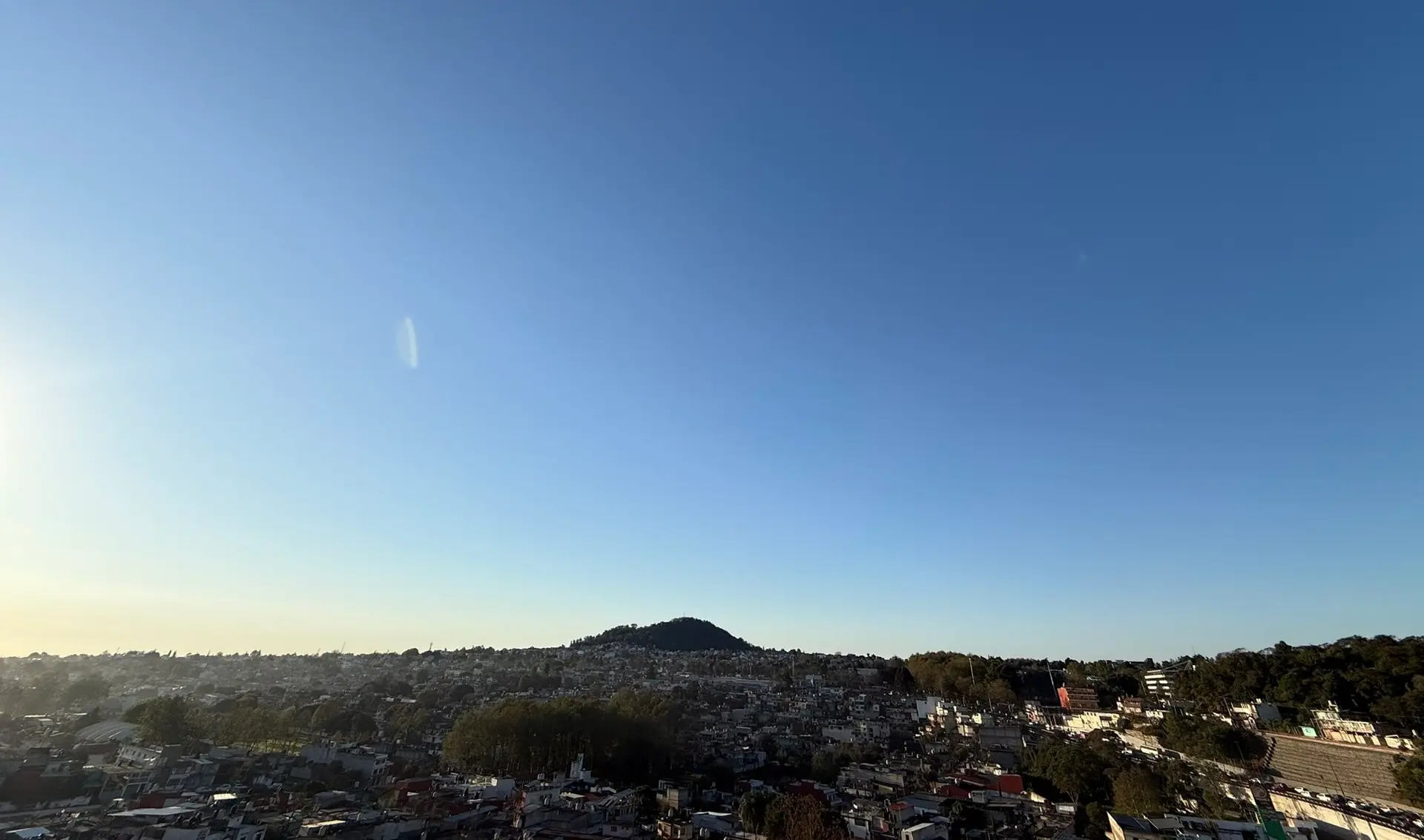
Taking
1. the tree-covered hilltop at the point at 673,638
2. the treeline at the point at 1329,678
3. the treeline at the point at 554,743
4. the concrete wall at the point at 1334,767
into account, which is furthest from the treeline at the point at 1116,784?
the tree-covered hilltop at the point at 673,638

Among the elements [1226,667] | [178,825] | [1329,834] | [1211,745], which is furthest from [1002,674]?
[178,825]

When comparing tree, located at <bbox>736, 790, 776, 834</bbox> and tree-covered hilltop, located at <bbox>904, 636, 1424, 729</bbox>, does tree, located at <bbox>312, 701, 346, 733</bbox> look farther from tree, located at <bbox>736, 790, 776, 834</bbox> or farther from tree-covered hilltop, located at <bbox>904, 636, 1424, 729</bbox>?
tree-covered hilltop, located at <bbox>904, 636, 1424, 729</bbox>

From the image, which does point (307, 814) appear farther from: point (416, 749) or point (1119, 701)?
point (1119, 701)

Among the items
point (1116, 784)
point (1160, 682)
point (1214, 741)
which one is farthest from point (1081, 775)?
point (1160, 682)

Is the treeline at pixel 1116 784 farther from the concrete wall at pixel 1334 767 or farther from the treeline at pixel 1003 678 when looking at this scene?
the treeline at pixel 1003 678

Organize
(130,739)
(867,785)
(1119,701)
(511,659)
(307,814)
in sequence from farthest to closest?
(511,659) < (1119,701) < (130,739) < (867,785) < (307,814)

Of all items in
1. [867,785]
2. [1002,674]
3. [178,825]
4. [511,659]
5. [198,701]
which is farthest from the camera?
[511,659]

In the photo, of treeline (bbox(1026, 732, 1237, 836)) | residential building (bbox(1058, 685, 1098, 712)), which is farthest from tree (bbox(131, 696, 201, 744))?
residential building (bbox(1058, 685, 1098, 712))
